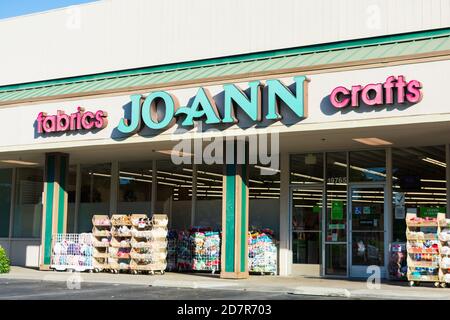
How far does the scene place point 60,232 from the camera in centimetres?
2275

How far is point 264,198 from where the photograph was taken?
22.6 m

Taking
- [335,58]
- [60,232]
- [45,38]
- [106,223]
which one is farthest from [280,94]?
[45,38]

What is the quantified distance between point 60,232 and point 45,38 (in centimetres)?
851

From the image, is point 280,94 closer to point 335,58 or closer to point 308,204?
point 335,58

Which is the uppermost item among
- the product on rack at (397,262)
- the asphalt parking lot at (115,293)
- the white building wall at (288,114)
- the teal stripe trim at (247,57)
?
the teal stripe trim at (247,57)

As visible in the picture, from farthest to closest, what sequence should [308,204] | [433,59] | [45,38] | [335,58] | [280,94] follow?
[45,38], [308,204], [335,58], [280,94], [433,59]

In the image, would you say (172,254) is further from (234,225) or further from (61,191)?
(234,225)

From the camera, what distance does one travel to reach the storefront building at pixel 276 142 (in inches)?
680

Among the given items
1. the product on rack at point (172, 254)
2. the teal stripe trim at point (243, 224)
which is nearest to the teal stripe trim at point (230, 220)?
the teal stripe trim at point (243, 224)

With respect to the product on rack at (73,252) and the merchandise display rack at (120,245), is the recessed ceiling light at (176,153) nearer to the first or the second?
the merchandise display rack at (120,245)

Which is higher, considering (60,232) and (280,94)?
(280,94)

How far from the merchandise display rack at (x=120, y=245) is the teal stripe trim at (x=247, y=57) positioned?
18.3ft

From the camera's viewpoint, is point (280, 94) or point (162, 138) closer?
point (280, 94)
